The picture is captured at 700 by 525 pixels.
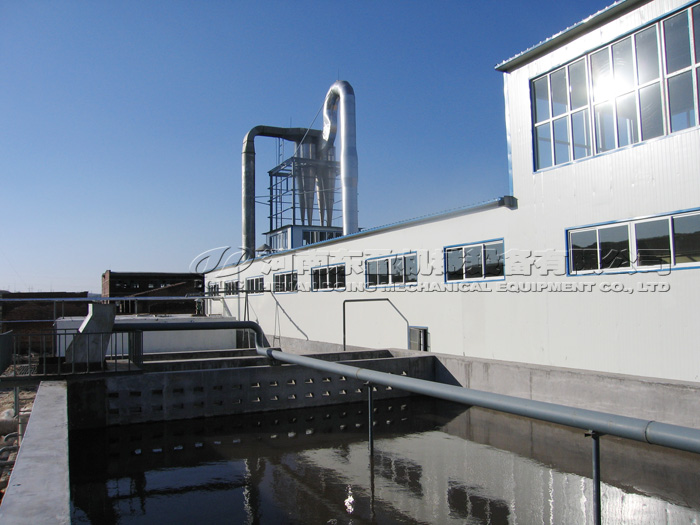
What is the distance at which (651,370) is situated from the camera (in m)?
9.92

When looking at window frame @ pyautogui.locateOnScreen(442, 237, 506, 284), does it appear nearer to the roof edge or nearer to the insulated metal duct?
the roof edge

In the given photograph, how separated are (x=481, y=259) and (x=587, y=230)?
2930 millimetres

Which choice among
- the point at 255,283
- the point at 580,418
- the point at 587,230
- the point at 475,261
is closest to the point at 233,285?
the point at 255,283

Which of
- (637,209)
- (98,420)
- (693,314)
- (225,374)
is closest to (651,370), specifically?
(693,314)

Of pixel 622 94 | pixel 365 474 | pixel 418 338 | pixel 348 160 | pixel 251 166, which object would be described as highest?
pixel 251 166

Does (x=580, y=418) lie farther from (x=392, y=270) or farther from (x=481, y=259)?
(x=392, y=270)

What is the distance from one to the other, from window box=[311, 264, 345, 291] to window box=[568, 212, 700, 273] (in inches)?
389

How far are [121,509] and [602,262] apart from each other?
944 centimetres

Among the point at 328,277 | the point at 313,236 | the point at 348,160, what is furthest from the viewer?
the point at 313,236

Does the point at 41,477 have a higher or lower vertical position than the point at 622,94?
lower

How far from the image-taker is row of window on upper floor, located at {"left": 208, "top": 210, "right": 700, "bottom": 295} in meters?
9.64

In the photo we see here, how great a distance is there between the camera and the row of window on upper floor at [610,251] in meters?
9.64

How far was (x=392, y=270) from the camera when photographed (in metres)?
17.2

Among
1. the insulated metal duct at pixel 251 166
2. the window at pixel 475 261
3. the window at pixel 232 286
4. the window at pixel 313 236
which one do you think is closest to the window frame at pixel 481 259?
the window at pixel 475 261
